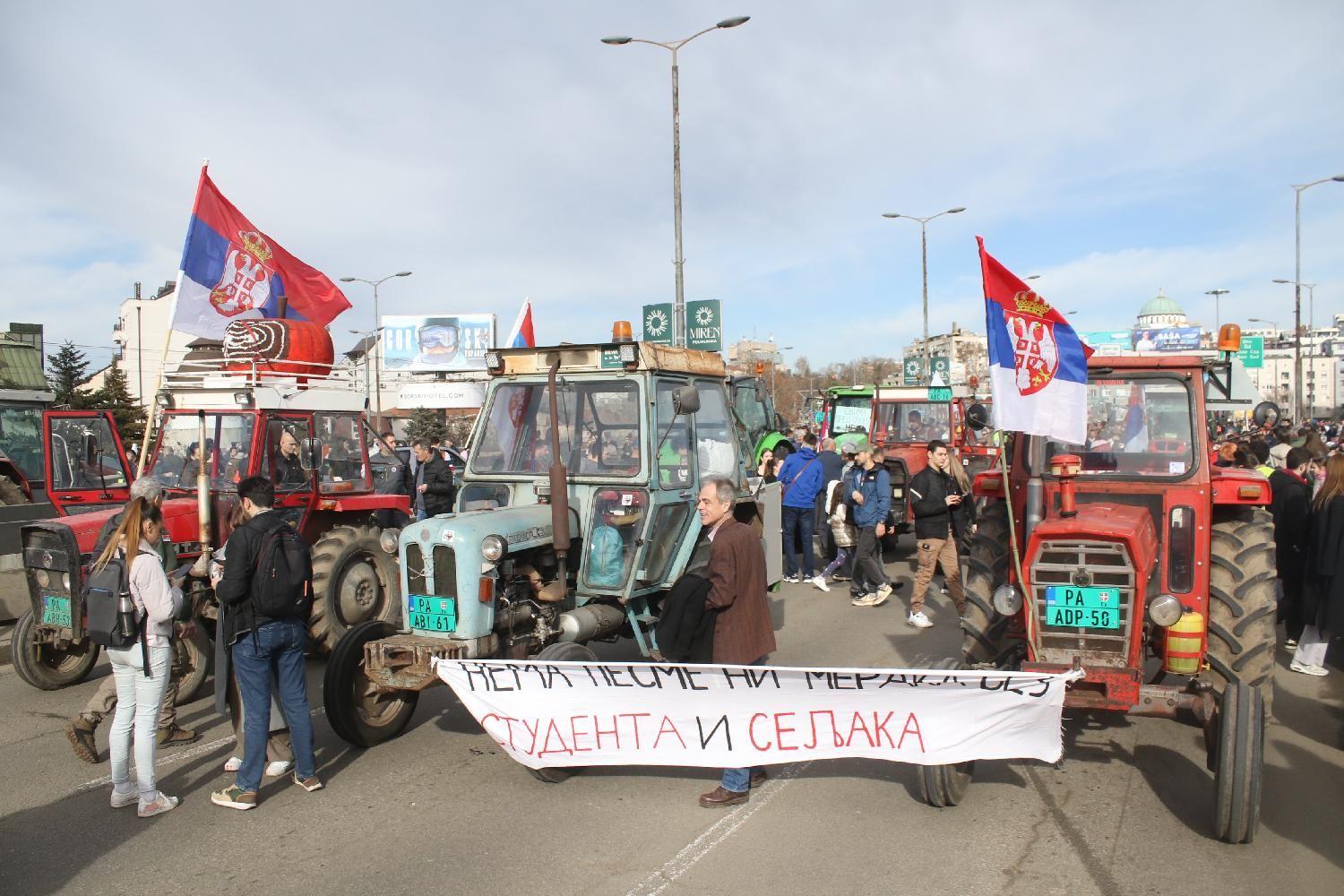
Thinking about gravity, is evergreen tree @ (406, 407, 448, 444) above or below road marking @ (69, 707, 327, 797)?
above

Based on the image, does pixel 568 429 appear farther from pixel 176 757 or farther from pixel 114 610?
pixel 176 757

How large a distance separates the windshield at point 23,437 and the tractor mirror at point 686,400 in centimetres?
989

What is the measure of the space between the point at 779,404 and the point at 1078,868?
7182 centimetres

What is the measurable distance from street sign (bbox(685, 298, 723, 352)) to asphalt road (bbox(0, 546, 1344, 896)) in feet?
43.0

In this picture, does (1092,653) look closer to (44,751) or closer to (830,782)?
(830,782)

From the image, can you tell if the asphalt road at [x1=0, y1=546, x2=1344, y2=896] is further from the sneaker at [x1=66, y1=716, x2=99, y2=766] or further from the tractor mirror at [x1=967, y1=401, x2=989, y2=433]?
the tractor mirror at [x1=967, y1=401, x2=989, y2=433]

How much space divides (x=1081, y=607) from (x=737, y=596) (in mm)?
1781

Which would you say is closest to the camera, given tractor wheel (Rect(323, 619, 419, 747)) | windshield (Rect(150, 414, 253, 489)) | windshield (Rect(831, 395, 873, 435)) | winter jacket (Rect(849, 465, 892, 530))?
tractor wheel (Rect(323, 619, 419, 747))

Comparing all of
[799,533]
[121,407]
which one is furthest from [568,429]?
[121,407]

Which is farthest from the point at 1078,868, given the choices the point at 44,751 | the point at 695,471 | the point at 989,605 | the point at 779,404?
the point at 779,404

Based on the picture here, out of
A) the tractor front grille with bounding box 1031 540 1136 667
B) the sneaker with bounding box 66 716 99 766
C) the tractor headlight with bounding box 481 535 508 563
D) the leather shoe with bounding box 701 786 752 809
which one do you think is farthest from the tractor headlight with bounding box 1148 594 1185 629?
the sneaker with bounding box 66 716 99 766

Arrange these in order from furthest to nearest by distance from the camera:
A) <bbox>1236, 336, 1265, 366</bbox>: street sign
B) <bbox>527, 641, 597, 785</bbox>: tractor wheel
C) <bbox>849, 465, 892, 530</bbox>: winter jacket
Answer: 1. <bbox>1236, 336, 1265, 366</bbox>: street sign
2. <bbox>849, 465, 892, 530</bbox>: winter jacket
3. <bbox>527, 641, 597, 785</bbox>: tractor wheel

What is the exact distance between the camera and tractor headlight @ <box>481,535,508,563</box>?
5672 mm

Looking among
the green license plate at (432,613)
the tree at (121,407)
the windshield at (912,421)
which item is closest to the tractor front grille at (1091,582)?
the green license plate at (432,613)
